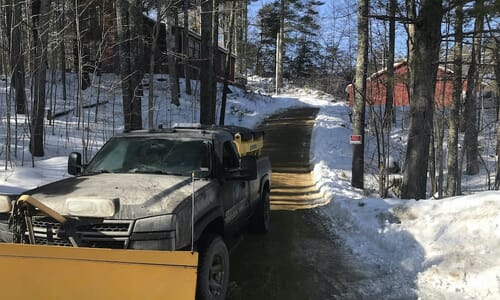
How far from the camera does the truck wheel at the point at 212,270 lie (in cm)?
413

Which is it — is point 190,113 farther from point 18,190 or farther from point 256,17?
point 256,17

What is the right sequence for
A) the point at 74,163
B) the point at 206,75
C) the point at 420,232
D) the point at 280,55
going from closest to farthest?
the point at 74,163, the point at 420,232, the point at 206,75, the point at 280,55

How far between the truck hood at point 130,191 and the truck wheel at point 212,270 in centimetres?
56

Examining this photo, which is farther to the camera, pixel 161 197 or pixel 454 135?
pixel 454 135

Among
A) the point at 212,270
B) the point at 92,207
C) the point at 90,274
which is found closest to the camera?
the point at 90,274

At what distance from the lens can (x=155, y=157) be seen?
5.33 metres

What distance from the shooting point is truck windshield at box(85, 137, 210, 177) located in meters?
5.17

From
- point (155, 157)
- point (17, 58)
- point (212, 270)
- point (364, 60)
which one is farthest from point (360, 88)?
point (17, 58)

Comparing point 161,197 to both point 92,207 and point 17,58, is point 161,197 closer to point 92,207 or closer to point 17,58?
point 92,207

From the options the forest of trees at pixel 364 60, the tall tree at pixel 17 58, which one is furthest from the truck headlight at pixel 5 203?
the tall tree at pixel 17 58

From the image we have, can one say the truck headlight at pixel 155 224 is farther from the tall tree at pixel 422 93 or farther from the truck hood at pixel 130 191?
the tall tree at pixel 422 93

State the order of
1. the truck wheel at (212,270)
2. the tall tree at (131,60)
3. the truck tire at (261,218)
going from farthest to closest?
the tall tree at (131,60), the truck tire at (261,218), the truck wheel at (212,270)

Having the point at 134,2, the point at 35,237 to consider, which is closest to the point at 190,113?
the point at 134,2

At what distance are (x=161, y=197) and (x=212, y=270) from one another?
0.91m
